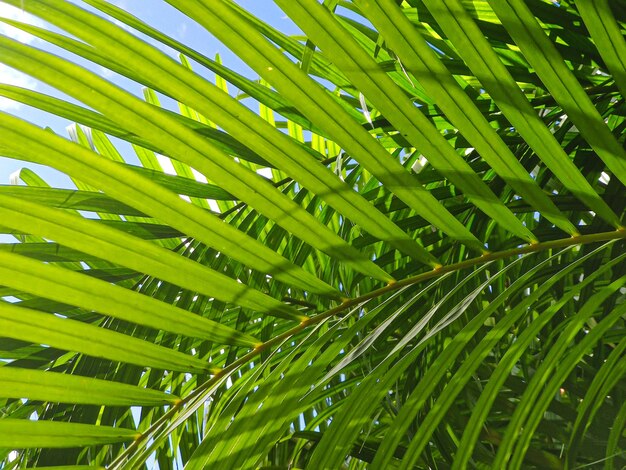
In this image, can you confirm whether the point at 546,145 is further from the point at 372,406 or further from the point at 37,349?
the point at 37,349

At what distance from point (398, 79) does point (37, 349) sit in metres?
0.57

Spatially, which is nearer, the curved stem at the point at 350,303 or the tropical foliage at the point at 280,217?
the tropical foliage at the point at 280,217

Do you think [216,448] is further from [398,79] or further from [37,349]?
[398,79]

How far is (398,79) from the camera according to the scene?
35.2 inches

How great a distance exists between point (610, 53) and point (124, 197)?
1.21 ft

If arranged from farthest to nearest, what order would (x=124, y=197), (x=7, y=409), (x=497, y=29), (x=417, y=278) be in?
(x=7, y=409) → (x=497, y=29) → (x=417, y=278) → (x=124, y=197)

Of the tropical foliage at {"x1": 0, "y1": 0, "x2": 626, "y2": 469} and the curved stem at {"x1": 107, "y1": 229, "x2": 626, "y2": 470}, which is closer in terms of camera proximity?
the tropical foliage at {"x1": 0, "y1": 0, "x2": 626, "y2": 469}

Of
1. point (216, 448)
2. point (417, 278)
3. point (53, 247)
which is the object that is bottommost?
point (216, 448)

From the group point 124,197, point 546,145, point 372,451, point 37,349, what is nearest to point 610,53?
point 546,145

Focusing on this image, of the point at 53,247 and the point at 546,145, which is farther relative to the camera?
the point at 53,247

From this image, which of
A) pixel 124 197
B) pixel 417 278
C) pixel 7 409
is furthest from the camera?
pixel 7 409

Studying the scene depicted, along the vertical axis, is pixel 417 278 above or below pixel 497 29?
below

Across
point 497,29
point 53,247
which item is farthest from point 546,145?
point 53,247

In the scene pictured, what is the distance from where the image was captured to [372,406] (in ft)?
1.65
